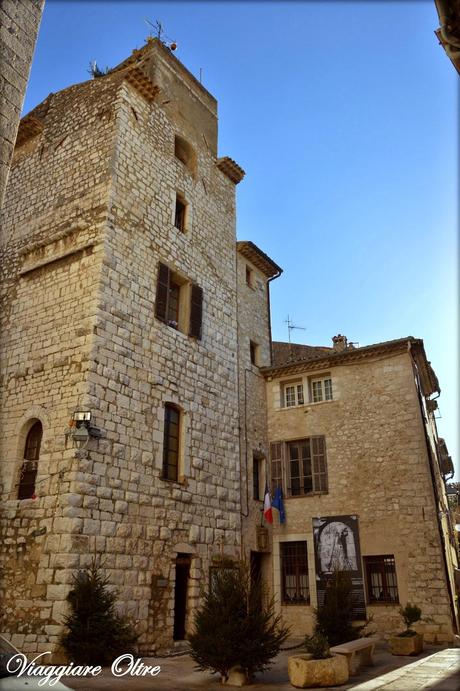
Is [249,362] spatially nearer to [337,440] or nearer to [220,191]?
[337,440]

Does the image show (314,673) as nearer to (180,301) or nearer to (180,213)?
(180,301)

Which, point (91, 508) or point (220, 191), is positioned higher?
point (220, 191)

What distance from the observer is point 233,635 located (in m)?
6.78

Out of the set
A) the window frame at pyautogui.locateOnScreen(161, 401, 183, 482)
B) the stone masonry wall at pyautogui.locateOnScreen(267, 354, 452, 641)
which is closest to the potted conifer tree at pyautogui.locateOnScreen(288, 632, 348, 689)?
the window frame at pyautogui.locateOnScreen(161, 401, 183, 482)

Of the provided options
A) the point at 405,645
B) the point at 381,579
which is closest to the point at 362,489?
the point at 381,579

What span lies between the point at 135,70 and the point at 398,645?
1303 centimetres

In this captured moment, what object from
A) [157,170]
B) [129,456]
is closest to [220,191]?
[157,170]

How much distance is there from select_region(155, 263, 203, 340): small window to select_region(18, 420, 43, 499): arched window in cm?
353

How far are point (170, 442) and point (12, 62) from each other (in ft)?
24.6

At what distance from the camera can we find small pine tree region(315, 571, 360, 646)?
9.55 meters

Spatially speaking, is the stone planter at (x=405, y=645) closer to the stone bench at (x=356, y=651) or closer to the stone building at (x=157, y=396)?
the stone bench at (x=356, y=651)

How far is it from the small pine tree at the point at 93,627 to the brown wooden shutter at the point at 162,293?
17.7 feet

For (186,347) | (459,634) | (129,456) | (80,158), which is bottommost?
(459,634)

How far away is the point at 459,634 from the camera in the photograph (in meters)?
11.5
